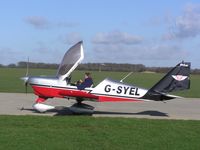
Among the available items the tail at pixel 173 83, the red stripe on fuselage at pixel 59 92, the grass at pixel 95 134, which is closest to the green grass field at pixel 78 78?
the red stripe on fuselage at pixel 59 92

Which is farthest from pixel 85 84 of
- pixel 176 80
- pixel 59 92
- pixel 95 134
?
pixel 95 134

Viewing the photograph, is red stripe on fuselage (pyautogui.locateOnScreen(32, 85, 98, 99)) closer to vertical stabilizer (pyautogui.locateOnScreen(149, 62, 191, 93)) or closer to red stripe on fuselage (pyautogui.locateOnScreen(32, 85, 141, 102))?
red stripe on fuselage (pyautogui.locateOnScreen(32, 85, 141, 102))

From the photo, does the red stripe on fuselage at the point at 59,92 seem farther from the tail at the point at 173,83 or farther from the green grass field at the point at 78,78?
the green grass field at the point at 78,78

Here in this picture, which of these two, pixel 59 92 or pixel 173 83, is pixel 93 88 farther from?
pixel 173 83

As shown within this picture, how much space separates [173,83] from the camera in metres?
15.3

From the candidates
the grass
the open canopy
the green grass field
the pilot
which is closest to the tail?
the pilot

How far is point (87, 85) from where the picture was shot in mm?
15172

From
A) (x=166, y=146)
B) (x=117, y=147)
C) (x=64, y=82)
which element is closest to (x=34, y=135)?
(x=117, y=147)

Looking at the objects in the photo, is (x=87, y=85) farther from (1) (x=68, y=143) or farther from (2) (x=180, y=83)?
(1) (x=68, y=143)

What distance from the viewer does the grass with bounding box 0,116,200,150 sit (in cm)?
842

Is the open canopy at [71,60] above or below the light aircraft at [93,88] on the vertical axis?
above

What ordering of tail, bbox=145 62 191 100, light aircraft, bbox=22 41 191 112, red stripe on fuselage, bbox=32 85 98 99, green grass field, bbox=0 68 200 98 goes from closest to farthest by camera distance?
red stripe on fuselage, bbox=32 85 98 99 → light aircraft, bbox=22 41 191 112 → tail, bbox=145 62 191 100 → green grass field, bbox=0 68 200 98

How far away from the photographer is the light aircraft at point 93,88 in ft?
49.4

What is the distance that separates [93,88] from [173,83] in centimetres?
305
